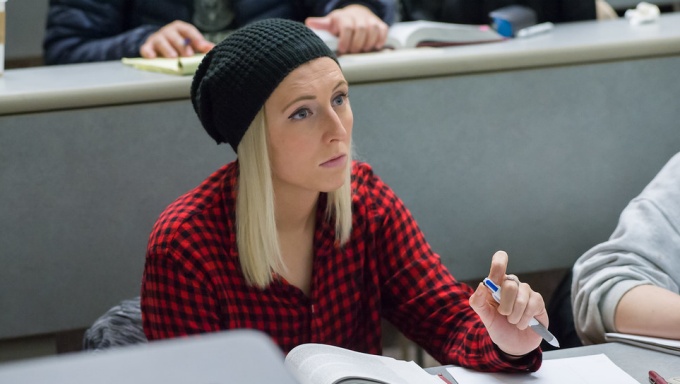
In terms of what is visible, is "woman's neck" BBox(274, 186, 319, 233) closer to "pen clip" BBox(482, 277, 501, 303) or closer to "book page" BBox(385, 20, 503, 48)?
"pen clip" BBox(482, 277, 501, 303)

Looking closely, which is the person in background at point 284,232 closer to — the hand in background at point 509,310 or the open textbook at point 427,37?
the hand in background at point 509,310

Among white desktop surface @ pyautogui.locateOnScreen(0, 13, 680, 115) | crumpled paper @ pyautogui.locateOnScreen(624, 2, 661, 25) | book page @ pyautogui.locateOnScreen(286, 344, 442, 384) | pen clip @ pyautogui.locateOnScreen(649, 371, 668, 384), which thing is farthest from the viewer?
crumpled paper @ pyautogui.locateOnScreen(624, 2, 661, 25)

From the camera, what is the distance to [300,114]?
4.42 ft

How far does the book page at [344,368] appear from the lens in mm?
956

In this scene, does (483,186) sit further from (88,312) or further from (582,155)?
(88,312)

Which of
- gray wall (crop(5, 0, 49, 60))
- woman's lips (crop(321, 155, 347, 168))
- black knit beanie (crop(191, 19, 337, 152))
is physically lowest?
gray wall (crop(5, 0, 49, 60))

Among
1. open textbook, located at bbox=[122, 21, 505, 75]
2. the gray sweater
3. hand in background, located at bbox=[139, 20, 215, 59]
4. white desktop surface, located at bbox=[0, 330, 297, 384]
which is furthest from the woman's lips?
white desktop surface, located at bbox=[0, 330, 297, 384]

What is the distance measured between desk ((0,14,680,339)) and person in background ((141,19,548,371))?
0.35m

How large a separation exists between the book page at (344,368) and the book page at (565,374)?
89 millimetres

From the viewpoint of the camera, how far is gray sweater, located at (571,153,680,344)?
1400mm

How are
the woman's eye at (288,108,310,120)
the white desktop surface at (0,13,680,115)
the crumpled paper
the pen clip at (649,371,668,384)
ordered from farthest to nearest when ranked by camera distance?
the crumpled paper < the white desktop surface at (0,13,680,115) < the woman's eye at (288,108,310,120) < the pen clip at (649,371,668,384)

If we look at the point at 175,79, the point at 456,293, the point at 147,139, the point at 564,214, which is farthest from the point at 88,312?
the point at 564,214

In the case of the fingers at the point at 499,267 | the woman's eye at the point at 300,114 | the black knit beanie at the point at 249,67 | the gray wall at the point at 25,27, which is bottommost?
the gray wall at the point at 25,27

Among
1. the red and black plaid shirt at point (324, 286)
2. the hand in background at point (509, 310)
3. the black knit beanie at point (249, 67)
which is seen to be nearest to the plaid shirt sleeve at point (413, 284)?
the red and black plaid shirt at point (324, 286)
